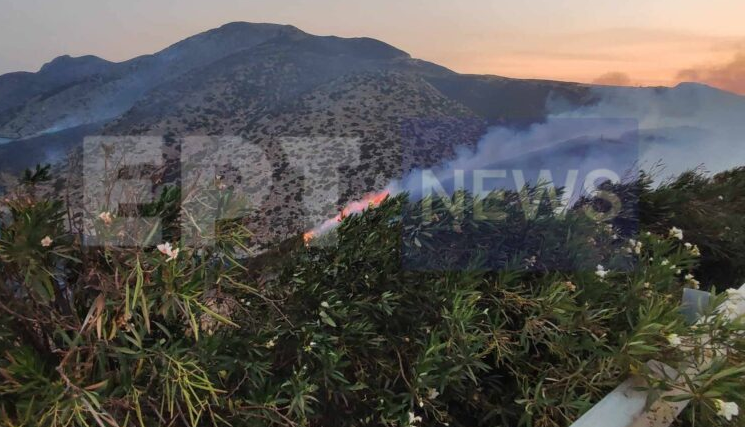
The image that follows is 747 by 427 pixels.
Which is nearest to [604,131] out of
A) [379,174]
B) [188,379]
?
[379,174]

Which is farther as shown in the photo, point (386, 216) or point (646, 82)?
point (646, 82)

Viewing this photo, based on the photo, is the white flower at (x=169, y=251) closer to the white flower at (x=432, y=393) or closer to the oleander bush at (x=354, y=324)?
the oleander bush at (x=354, y=324)

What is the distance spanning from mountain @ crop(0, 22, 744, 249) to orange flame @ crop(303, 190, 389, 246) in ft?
0.12

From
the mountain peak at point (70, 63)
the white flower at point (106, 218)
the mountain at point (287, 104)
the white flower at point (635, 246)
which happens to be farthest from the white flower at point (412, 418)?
the mountain peak at point (70, 63)

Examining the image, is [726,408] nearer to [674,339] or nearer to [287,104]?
[674,339]

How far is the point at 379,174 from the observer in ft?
6.51

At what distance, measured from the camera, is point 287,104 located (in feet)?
6.38

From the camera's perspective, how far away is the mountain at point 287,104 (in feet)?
5.70

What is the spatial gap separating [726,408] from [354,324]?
0.88m

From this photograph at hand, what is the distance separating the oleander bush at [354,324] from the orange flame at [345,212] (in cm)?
9

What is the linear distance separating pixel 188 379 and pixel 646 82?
6.97 ft

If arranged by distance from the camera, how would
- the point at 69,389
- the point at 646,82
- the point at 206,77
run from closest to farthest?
the point at 69,389
the point at 206,77
the point at 646,82

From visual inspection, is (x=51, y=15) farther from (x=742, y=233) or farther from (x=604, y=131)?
(x=742, y=233)

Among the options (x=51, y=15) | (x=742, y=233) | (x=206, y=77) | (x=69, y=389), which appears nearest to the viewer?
(x=69, y=389)
